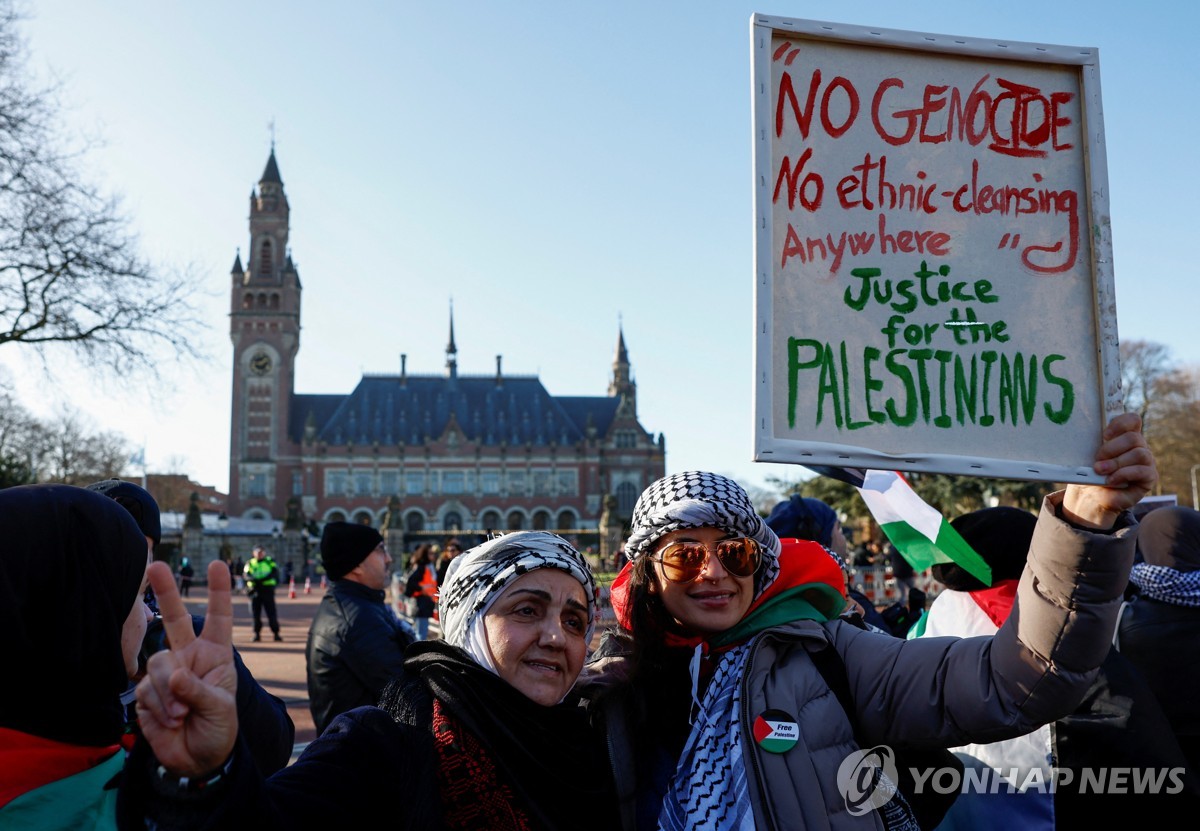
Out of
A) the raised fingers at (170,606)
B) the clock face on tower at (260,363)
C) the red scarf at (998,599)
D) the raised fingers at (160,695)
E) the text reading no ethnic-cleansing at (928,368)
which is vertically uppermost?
the clock face on tower at (260,363)

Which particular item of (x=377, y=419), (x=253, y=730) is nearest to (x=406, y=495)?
(x=377, y=419)

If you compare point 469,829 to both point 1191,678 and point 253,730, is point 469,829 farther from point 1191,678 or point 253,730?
point 1191,678

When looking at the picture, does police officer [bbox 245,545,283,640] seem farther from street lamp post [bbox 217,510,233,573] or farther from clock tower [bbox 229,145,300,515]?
clock tower [bbox 229,145,300,515]

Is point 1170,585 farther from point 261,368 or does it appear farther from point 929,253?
point 261,368

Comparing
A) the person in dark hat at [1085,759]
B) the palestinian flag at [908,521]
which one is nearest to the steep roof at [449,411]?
the palestinian flag at [908,521]

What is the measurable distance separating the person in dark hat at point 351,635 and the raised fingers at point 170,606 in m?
3.10

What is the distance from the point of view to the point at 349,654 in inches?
183

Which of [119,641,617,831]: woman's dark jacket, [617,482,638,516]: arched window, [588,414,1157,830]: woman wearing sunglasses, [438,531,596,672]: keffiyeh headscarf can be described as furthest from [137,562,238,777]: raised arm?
[617,482,638,516]: arched window

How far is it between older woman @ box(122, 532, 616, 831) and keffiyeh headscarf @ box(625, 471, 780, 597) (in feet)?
0.70

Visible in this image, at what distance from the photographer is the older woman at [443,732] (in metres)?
1.56

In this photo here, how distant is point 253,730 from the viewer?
109 inches

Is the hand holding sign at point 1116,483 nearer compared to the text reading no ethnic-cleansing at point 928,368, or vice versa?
the hand holding sign at point 1116,483

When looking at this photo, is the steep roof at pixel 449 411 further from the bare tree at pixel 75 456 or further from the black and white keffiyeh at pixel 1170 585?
the black and white keffiyeh at pixel 1170 585

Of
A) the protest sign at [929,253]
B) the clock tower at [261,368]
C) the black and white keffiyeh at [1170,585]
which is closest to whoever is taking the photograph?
the protest sign at [929,253]
